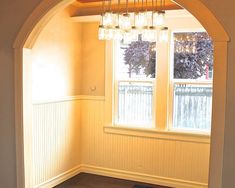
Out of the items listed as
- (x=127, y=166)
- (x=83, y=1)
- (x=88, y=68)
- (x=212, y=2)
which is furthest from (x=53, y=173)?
(x=212, y=2)

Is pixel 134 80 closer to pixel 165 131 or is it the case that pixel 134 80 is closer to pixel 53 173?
pixel 165 131

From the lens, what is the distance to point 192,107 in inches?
170

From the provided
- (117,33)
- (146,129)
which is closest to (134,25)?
(117,33)

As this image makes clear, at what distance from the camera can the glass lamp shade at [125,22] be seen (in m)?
3.05

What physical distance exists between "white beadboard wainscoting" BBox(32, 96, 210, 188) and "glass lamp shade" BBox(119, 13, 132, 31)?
1736 millimetres

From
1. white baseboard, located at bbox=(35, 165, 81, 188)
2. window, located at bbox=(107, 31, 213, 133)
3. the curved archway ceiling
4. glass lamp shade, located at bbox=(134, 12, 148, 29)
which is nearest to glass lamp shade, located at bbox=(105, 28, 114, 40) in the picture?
glass lamp shade, located at bbox=(134, 12, 148, 29)

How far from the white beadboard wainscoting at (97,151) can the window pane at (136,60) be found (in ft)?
2.04

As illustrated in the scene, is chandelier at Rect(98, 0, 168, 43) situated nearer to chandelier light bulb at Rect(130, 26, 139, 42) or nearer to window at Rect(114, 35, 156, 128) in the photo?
chandelier light bulb at Rect(130, 26, 139, 42)

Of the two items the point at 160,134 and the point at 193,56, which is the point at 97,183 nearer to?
the point at 160,134

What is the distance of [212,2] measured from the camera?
7.20 feet

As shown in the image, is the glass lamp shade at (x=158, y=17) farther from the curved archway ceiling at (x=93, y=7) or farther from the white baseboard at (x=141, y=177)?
the white baseboard at (x=141, y=177)

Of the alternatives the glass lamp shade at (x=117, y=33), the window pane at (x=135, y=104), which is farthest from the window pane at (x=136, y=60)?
the glass lamp shade at (x=117, y=33)

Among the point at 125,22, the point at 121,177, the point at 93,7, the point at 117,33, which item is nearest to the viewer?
the point at 125,22

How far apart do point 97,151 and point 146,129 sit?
1.00 meters
